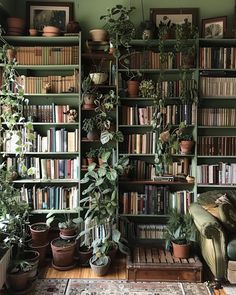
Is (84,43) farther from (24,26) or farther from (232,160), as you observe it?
(232,160)

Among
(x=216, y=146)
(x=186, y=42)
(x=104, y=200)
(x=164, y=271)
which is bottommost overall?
(x=164, y=271)

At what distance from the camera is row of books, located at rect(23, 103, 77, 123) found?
382 centimetres

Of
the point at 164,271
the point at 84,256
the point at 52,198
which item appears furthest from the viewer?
the point at 52,198

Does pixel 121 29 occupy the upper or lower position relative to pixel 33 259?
upper

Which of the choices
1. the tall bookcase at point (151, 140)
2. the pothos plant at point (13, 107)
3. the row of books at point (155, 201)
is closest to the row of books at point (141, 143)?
the tall bookcase at point (151, 140)

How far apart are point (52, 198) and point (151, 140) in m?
1.32

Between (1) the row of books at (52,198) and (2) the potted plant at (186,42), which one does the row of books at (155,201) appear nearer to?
(1) the row of books at (52,198)

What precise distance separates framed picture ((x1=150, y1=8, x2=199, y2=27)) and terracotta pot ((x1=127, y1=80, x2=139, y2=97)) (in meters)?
0.76

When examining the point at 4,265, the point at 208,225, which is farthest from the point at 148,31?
the point at 4,265

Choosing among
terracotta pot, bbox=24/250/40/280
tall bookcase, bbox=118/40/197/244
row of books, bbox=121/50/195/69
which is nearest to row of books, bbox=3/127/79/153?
tall bookcase, bbox=118/40/197/244

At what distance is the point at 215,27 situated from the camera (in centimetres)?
380

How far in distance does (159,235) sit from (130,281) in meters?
0.79

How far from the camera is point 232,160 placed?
12.9 feet

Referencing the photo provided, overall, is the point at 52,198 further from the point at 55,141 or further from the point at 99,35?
the point at 99,35
